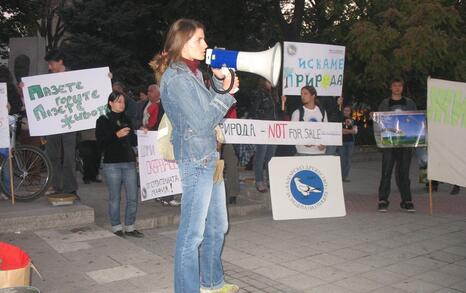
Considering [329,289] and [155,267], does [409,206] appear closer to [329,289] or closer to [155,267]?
[329,289]

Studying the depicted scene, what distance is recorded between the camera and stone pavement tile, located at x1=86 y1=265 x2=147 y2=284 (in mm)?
4336

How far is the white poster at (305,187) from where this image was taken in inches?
265

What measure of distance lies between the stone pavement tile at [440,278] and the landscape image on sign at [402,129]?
277cm

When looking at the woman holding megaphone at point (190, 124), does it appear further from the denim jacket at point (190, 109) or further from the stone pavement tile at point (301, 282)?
the stone pavement tile at point (301, 282)

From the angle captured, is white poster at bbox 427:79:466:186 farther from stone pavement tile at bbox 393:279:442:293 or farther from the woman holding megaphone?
the woman holding megaphone

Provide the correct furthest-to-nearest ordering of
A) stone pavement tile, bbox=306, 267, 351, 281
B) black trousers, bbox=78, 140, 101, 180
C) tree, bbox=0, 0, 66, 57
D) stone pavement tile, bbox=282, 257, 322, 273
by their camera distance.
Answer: tree, bbox=0, 0, 66, 57
black trousers, bbox=78, 140, 101, 180
stone pavement tile, bbox=282, 257, 322, 273
stone pavement tile, bbox=306, 267, 351, 281

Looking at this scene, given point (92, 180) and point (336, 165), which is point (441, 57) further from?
point (92, 180)

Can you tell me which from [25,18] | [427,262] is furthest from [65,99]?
[25,18]

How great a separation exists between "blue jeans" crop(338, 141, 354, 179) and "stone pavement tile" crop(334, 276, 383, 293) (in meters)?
6.67

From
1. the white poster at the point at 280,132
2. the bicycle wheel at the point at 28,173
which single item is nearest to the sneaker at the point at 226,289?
the white poster at the point at 280,132

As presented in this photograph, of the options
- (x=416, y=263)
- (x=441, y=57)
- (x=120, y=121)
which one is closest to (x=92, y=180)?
(x=120, y=121)

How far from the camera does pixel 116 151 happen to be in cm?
557

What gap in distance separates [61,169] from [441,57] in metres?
7.97

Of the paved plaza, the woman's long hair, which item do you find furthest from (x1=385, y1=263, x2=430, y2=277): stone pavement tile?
the woman's long hair
